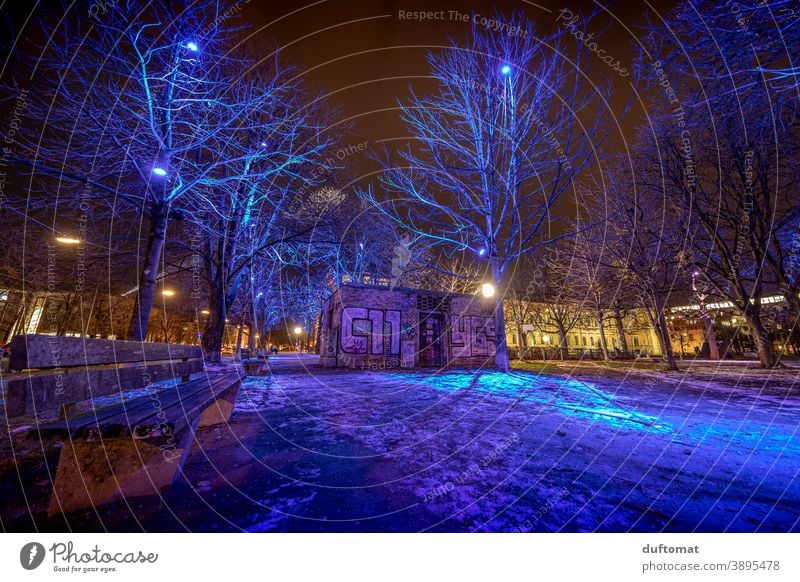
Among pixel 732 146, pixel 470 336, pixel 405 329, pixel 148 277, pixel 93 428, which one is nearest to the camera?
pixel 93 428

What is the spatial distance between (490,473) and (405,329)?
588 inches

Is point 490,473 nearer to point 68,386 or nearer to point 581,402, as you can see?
point 68,386

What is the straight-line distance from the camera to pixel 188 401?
2523mm

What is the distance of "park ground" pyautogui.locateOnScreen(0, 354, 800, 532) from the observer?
176 cm

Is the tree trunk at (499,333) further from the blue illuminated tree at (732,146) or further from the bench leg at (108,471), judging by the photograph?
the bench leg at (108,471)

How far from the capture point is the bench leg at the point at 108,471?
1759mm

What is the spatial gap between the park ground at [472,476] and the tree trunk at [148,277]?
3.94m

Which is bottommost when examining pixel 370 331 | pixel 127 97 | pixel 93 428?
pixel 370 331

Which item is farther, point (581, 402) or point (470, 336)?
point (470, 336)

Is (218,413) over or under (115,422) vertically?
under

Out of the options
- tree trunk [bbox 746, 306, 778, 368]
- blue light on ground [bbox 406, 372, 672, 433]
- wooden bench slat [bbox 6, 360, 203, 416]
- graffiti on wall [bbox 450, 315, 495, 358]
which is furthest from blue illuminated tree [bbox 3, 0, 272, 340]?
tree trunk [bbox 746, 306, 778, 368]

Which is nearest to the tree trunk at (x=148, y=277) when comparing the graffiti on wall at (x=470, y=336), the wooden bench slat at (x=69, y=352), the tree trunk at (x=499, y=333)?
the wooden bench slat at (x=69, y=352)

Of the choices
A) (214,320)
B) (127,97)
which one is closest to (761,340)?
(127,97)

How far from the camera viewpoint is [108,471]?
6.07ft
